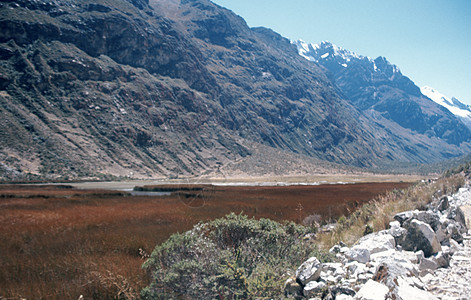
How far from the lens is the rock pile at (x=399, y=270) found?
342 centimetres

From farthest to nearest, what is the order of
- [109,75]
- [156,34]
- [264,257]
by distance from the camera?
[156,34] → [109,75] → [264,257]

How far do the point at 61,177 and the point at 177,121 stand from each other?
51202 millimetres

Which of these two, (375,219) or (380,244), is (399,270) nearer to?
(380,244)

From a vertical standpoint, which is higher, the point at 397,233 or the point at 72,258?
the point at 397,233

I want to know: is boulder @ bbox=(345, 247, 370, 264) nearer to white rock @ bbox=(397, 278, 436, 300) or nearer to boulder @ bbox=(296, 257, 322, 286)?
boulder @ bbox=(296, 257, 322, 286)

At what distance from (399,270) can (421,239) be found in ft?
5.24

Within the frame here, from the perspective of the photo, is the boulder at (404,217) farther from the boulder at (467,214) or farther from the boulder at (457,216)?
the boulder at (467,214)

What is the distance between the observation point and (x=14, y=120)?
60.1 metres

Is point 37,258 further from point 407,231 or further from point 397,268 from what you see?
point 407,231

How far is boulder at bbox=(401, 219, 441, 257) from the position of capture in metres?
4.85

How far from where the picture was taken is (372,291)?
10.6 ft

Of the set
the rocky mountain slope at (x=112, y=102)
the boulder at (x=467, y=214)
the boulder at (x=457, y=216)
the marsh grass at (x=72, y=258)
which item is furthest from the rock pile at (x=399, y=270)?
the rocky mountain slope at (x=112, y=102)

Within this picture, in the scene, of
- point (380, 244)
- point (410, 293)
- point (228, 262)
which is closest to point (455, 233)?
point (380, 244)

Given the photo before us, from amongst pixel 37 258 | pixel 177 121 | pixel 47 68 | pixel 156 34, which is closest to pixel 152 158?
pixel 177 121
